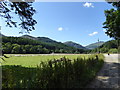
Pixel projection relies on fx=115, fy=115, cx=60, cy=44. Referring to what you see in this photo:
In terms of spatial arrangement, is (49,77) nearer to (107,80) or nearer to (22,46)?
(107,80)

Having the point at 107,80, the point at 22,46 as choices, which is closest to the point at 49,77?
the point at 107,80

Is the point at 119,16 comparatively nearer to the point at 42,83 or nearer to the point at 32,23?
the point at 32,23

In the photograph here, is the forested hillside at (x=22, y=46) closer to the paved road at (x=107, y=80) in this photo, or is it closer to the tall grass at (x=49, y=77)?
the tall grass at (x=49, y=77)

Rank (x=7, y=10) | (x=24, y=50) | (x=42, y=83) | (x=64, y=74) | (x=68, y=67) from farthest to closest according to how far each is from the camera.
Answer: (x=24, y=50) < (x=7, y=10) < (x=68, y=67) < (x=64, y=74) < (x=42, y=83)

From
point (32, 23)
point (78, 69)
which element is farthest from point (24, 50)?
point (78, 69)

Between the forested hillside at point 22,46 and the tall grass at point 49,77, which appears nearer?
the tall grass at point 49,77

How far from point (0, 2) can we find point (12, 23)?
6.36ft

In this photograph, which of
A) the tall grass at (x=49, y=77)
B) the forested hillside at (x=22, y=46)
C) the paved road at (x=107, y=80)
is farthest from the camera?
the paved road at (x=107, y=80)

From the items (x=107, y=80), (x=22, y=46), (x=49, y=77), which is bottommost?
(x=107, y=80)

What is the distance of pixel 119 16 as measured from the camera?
31.8 feet

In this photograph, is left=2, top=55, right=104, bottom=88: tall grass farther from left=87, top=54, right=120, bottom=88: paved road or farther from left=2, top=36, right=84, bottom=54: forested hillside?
left=2, top=36, right=84, bottom=54: forested hillside

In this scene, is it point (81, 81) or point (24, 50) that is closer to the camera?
point (81, 81)

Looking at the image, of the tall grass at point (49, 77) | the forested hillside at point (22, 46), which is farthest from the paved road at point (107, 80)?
the forested hillside at point (22, 46)

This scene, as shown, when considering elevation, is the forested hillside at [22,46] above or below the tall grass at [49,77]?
above
